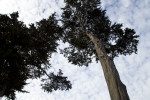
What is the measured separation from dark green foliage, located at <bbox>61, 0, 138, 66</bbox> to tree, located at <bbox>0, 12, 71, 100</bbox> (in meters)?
1.45

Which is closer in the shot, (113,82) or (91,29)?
(113,82)

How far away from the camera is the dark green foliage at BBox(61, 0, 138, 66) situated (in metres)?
11.3

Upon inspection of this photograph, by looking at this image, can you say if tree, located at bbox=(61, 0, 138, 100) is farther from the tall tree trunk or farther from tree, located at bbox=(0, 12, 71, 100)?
the tall tree trunk

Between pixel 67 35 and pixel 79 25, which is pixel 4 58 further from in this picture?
pixel 79 25

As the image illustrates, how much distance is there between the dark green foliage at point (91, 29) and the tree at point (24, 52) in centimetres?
145

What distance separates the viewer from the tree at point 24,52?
9.63m

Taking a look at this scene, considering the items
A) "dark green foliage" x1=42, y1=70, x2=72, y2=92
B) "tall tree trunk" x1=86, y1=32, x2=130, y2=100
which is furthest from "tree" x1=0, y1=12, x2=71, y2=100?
"tall tree trunk" x1=86, y1=32, x2=130, y2=100

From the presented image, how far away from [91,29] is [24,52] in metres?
5.77

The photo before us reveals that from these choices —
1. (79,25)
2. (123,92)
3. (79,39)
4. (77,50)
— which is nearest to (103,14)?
(79,25)

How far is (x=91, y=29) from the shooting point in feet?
39.1

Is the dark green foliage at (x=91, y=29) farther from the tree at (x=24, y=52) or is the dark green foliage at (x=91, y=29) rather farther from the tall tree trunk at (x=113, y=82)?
the tall tree trunk at (x=113, y=82)

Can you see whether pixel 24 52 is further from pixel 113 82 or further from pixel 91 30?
pixel 113 82

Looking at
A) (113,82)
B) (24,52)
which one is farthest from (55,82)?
(113,82)

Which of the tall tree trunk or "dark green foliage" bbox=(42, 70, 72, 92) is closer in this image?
the tall tree trunk
